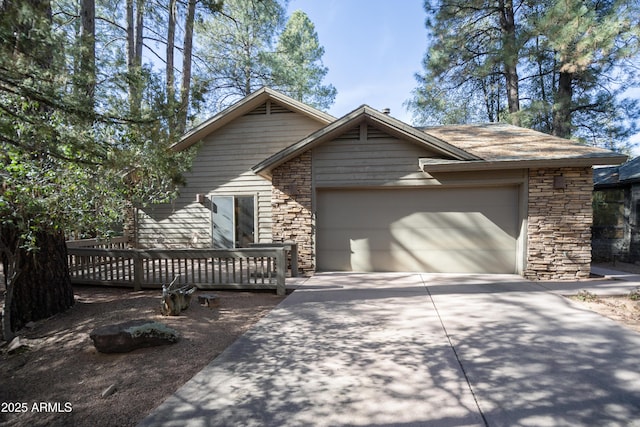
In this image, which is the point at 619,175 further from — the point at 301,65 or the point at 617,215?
the point at 301,65

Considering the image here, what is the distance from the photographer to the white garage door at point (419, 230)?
6.69 m

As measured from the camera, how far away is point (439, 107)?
48.0ft

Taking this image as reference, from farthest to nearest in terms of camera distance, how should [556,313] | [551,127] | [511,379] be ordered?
[551,127], [556,313], [511,379]

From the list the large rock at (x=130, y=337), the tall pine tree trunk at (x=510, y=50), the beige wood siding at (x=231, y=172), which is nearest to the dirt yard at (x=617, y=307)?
the large rock at (x=130, y=337)

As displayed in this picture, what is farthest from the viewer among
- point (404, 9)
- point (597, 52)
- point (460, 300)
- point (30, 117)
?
point (404, 9)

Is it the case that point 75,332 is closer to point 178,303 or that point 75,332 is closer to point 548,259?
point 178,303

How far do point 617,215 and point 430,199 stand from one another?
265 inches

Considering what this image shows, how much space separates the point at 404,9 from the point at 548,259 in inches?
383

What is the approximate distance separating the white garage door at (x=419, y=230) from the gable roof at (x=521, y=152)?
2.52ft

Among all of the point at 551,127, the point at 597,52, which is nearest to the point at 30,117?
the point at 597,52

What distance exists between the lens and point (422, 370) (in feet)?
9.07

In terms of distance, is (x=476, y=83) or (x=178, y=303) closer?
(x=178, y=303)

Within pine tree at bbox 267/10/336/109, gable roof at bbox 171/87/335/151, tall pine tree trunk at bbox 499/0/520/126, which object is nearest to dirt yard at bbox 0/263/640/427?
gable roof at bbox 171/87/335/151

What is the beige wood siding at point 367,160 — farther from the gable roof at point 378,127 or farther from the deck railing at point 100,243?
the deck railing at point 100,243
